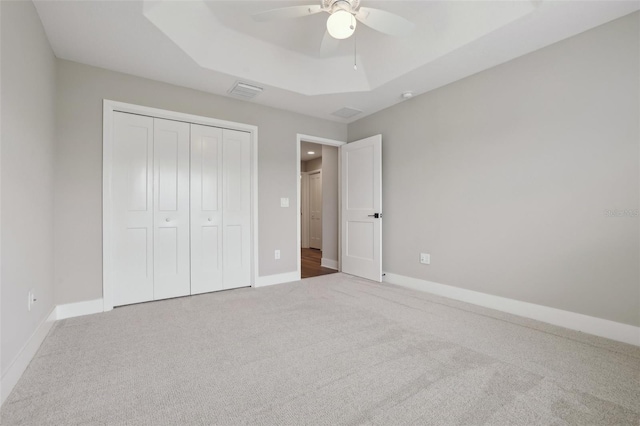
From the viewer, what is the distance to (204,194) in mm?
3482

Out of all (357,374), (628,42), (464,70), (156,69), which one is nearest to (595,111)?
(628,42)

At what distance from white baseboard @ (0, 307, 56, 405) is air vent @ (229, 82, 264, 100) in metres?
2.78

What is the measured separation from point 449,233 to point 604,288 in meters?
1.34

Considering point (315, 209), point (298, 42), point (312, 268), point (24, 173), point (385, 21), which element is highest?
point (298, 42)

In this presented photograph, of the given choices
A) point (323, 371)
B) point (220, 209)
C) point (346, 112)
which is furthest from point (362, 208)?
point (323, 371)

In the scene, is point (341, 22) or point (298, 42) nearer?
point (341, 22)

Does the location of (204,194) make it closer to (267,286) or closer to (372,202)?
(267,286)

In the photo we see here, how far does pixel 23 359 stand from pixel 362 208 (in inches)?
143

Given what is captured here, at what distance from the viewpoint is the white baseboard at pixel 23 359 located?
4.89 feet

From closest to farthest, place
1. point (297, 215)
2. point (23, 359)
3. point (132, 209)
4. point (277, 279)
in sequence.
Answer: point (23, 359), point (132, 209), point (277, 279), point (297, 215)

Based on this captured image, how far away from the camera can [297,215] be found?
417 centimetres

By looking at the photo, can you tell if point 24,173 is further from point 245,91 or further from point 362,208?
point 362,208

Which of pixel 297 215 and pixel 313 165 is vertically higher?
pixel 313 165


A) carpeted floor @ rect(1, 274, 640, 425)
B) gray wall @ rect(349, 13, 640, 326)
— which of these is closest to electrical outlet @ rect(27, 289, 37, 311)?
carpeted floor @ rect(1, 274, 640, 425)
